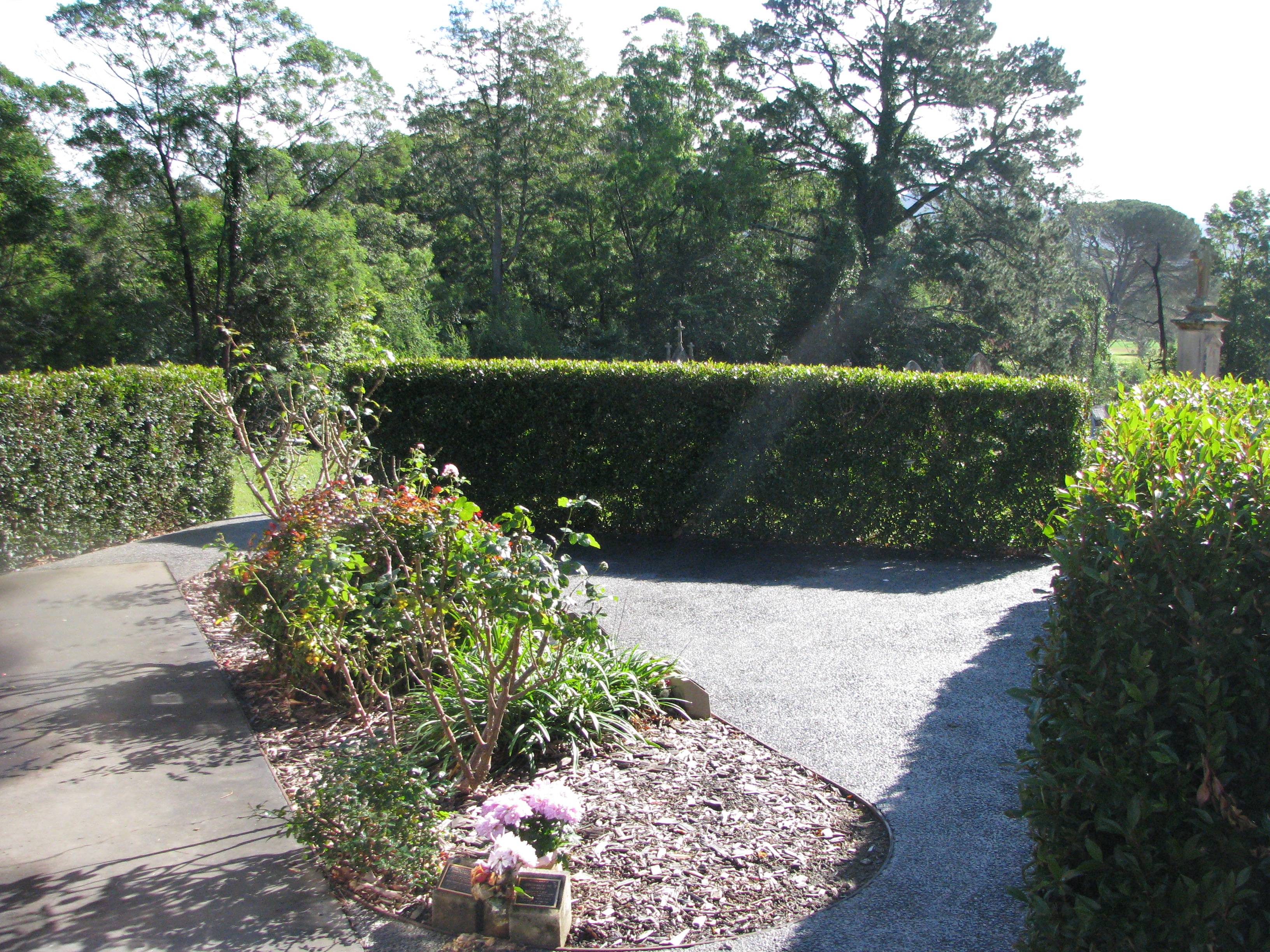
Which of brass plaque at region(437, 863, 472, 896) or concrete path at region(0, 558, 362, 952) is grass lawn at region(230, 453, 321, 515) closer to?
concrete path at region(0, 558, 362, 952)

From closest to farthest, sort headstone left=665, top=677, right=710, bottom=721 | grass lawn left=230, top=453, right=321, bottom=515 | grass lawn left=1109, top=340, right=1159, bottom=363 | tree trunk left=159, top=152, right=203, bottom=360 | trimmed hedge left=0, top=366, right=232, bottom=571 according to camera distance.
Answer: headstone left=665, top=677, right=710, bottom=721 → grass lawn left=230, top=453, right=321, bottom=515 → trimmed hedge left=0, top=366, right=232, bottom=571 → tree trunk left=159, top=152, right=203, bottom=360 → grass lawn left=1109, top=340, right=1159, bottom=363

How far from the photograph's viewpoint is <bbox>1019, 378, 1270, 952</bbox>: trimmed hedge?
191 cm

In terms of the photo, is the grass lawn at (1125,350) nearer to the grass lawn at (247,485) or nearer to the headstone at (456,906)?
the grass lawn at (247,485)

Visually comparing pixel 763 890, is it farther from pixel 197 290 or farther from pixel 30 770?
pixel 197 290

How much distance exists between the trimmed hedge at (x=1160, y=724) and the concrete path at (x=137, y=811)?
6.72 feet

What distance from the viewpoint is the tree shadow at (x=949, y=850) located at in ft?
8.92

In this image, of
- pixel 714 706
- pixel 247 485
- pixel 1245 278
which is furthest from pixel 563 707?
pixel 1245 278

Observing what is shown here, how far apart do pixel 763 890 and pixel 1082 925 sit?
1155 millimetres

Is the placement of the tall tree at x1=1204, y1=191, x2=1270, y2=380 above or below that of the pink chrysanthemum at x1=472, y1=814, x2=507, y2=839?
above

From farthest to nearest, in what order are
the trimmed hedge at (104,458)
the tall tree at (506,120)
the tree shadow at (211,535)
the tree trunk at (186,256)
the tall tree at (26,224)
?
1. the tall tree at (506,120)
2. the tree trunk at (186,256)
3. the tall tree at (26,224)
4. the tree shadow at (211,535)
5. the trimmed hedge at (104,458)

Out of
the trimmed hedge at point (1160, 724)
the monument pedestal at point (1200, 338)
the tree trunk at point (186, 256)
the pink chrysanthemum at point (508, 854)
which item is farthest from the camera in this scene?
the tree trunk at point (186, 256)

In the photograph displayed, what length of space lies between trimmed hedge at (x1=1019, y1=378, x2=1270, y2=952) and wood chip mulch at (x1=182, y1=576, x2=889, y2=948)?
37.9 inches

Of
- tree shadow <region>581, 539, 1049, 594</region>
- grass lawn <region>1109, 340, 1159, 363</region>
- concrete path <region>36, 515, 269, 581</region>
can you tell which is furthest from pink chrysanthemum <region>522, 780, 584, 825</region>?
grass lawn <region>1109, 340, 1159, 363</region>

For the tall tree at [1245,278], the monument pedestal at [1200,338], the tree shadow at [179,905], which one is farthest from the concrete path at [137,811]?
the tall tree at [1245,278]
